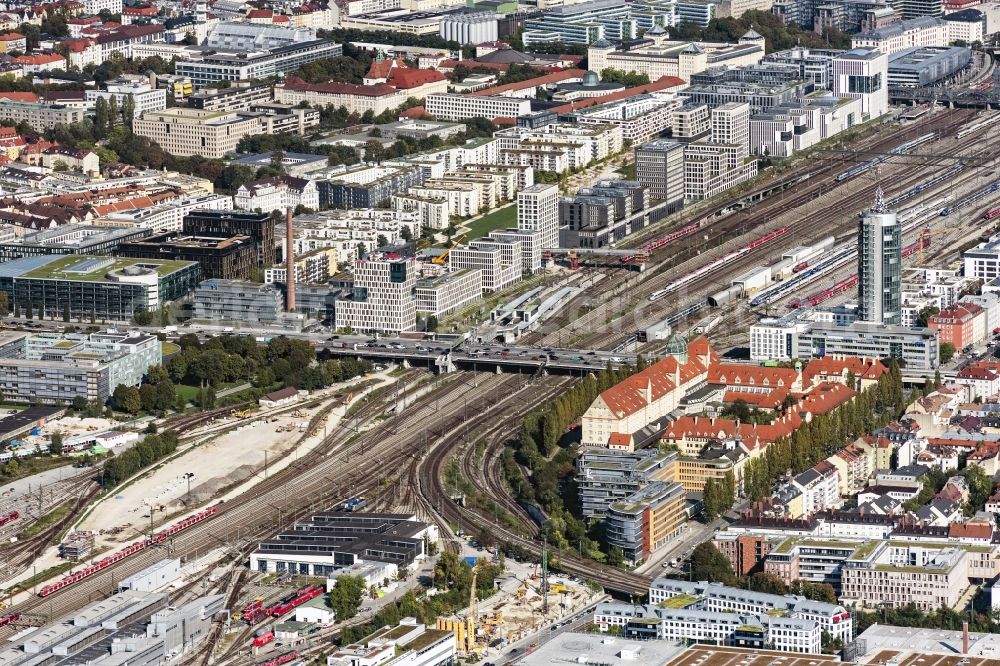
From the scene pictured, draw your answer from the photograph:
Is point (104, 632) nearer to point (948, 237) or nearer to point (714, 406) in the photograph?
point (714, 406)

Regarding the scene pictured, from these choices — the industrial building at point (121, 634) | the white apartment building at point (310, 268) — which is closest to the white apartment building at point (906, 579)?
the industrial building at point (121, 634)

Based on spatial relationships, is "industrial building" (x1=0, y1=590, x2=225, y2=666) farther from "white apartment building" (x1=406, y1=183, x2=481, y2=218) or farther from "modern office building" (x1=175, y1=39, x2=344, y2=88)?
"modern office building" (x1=175, y1=39, x2=344, y2=88)

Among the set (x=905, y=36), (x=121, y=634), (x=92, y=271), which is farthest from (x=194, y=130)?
(x=121, y=634)

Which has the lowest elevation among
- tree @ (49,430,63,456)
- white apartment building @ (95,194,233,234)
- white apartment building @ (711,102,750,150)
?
tree @ (49,430,63,456)

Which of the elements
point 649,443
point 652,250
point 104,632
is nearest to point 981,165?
point 652,250

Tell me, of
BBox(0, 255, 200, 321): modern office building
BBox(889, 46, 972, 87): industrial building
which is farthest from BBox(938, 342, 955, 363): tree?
BBox(889, 46, 972, 87): industrial building

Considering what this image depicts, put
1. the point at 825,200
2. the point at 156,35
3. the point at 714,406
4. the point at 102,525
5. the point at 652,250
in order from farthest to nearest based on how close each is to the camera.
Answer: the point at 156,35 < the point at 825,200 < the point at 652,250 < the point at 714,406 < the point at 102,525

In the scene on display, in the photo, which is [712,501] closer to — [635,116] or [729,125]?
[729,125]
